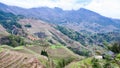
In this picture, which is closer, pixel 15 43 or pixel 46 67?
pixel 46 67

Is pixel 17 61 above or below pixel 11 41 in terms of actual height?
above

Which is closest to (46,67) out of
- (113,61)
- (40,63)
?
(40,63)

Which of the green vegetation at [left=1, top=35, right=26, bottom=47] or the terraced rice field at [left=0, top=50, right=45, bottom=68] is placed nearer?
the terraced rice field at [left=0, top=50, right=45, bottom=68]

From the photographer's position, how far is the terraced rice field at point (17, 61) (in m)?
74.5

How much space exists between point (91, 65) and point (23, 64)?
1821cm

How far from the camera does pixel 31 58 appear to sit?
257 feet

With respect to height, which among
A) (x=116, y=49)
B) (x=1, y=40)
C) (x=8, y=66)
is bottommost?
(x=1, y=40)

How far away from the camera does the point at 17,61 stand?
78.4m

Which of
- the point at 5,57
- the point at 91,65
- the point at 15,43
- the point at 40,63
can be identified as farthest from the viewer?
the point at 15,43

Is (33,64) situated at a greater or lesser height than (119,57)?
lesser

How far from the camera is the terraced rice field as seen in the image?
74.5 m

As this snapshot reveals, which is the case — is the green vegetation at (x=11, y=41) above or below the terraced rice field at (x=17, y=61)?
below

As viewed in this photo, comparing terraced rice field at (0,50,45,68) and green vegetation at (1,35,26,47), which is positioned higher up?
terraced rice field at (0,50,45,68)

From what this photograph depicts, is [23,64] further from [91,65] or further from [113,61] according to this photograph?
[113,61]
